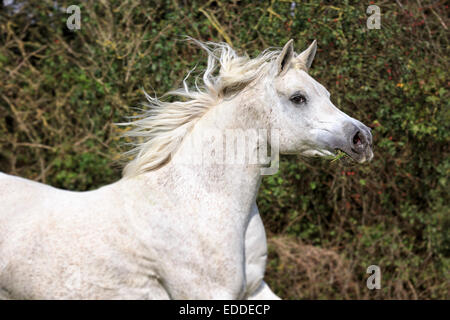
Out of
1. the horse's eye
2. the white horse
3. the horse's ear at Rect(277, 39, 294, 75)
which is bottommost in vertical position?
the white horse

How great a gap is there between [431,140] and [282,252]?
1922mm

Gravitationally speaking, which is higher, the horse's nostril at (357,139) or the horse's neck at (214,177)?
the horse's nostril at (357,139)

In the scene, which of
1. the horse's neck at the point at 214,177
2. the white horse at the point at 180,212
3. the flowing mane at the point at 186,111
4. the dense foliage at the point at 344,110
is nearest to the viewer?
the white horse at the point at 180,212

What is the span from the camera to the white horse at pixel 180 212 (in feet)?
8.23

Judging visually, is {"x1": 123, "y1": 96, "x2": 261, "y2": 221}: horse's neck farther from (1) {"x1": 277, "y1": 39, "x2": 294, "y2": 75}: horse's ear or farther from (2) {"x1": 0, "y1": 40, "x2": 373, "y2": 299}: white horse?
(1) {"x1": 277, "y1": 39, "x2": 294, "y2": 75}: horse's ear

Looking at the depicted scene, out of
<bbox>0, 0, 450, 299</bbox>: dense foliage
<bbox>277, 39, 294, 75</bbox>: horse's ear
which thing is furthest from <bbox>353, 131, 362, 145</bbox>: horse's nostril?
<bbox>0, 0, 450, 299</bbox>: dense foliage

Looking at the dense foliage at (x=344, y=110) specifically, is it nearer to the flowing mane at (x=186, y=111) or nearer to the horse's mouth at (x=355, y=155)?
the flowing mane at (x=186, y=111)

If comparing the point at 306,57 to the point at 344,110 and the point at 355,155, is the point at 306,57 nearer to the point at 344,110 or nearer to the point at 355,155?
the point at 355,155

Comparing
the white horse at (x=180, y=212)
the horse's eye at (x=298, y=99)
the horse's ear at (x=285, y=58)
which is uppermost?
the horse's ear at (x=285, y=58)

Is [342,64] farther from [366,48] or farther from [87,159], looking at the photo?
[87,159]

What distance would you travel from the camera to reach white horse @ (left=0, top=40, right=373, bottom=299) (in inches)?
98.7

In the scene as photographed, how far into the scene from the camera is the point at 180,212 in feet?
8.41

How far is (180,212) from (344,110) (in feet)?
11.2

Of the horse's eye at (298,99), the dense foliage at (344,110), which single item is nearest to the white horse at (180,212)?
the horse's eye at (298,99)
